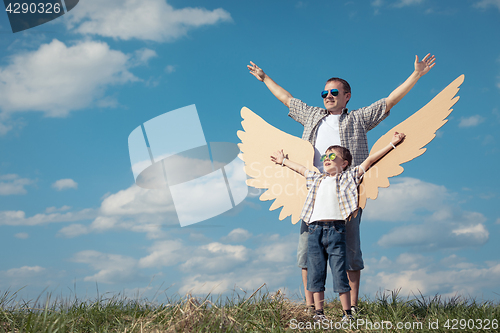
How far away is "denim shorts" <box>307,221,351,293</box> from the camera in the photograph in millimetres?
3842

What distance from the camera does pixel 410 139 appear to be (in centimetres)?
413

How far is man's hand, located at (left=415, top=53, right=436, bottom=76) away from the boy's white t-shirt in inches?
66.1

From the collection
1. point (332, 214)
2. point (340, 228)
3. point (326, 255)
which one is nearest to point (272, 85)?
point (332, 214)

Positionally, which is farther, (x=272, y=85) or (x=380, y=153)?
(x=272, y=85)

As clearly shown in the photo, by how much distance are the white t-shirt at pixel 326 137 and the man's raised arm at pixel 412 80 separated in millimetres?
667

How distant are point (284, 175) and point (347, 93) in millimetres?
1247

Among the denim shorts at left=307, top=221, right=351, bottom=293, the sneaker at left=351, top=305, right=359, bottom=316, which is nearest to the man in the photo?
the sneaker at left=351, top=305, right=359, bottom=316

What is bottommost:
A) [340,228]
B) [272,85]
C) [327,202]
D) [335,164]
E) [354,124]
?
[340,228]

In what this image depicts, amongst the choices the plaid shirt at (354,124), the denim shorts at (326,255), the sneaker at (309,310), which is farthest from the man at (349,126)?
the denim shorts at (326,255)

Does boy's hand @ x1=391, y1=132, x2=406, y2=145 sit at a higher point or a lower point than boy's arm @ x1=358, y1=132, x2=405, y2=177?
higher

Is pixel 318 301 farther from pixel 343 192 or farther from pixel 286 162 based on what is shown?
pixel 286 162

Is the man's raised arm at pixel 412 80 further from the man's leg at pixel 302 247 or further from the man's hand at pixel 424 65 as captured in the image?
the man's leg at pixel 302 247

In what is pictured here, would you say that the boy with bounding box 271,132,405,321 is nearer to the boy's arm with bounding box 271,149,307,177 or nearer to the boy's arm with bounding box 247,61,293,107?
the boy's arm with bounding box 271,149,307,177

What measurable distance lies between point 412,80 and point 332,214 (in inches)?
75.8
